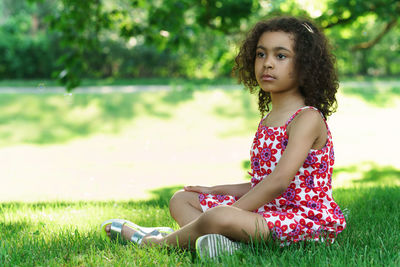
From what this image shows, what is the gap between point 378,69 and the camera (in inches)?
953

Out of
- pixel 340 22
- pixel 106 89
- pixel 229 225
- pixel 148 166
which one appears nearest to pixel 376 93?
pixel 106 89

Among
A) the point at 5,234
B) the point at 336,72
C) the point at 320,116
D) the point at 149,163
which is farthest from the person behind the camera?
the point at 149,163

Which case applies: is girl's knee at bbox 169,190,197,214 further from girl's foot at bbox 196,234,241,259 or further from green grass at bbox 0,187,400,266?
girl's foot at bbox 196,234,241,259

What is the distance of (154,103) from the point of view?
48.9 feet

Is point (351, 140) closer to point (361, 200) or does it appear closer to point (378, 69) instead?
point (361, 200)

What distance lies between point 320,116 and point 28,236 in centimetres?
178

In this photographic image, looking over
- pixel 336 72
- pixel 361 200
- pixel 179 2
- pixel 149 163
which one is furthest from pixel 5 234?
pixel 149 163

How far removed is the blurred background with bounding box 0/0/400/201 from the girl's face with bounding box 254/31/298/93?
53 cm

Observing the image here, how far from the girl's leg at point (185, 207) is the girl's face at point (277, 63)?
76 cm

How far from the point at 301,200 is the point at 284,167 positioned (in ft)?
0.78

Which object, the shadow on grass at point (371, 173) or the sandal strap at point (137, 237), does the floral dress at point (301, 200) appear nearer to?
the sandal strap at point (137, 237)

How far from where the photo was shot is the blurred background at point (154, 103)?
600 cm

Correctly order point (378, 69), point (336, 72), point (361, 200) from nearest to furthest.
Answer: point (336, 72)
point (361, 200)
point (378, 69)

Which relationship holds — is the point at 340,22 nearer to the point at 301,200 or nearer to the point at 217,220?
the point at 301,200
